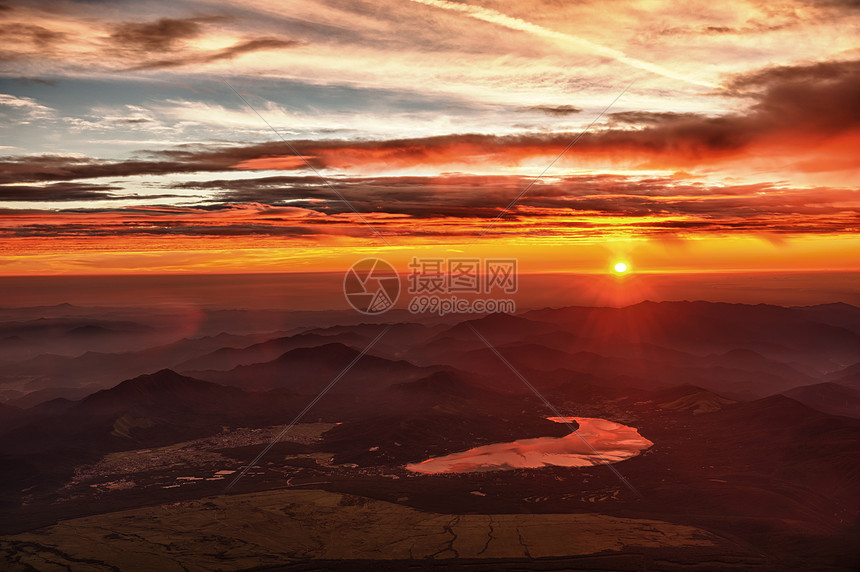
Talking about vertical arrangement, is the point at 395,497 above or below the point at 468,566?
below

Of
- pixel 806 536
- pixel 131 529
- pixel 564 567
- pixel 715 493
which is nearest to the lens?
pixel 564 567

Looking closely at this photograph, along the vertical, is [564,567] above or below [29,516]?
above

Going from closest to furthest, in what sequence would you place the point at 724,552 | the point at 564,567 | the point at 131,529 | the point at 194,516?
the point at 564,567
the point at 724,552
the point at 131,529
the point at 194,516

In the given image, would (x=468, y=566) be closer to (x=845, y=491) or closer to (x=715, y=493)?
(x=715, y=493)

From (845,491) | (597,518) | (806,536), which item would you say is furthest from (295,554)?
(845,491)

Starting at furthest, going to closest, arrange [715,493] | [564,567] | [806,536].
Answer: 1. [715,493]
2. [806,536]
3. [564,567]

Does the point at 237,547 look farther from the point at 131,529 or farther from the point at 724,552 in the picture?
the point at 724,552

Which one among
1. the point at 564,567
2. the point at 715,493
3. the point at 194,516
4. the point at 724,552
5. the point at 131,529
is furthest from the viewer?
the point at 715,493

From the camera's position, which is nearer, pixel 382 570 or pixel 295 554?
pixel 382 570

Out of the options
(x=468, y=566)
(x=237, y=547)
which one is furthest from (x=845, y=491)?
(x=237, y=547)
